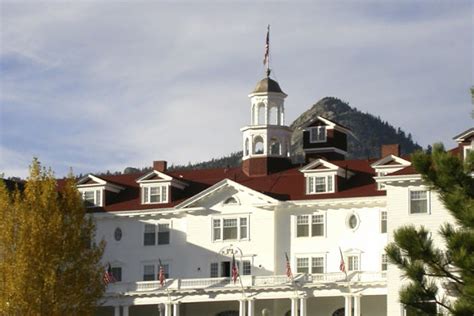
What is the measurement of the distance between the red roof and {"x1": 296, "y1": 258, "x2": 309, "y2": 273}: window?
11.0ft

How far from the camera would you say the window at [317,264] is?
86375 mm

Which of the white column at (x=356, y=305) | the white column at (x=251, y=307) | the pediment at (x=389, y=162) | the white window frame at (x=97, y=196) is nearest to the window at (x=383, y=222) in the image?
the pediment at (x=389, y=162)

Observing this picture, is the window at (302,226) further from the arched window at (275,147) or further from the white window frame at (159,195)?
the white window frame at (159,195)

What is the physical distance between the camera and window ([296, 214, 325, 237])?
285ft

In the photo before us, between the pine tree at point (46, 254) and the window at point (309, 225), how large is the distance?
35.5ft

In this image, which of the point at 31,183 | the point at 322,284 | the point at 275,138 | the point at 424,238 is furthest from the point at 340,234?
the point at 424,238

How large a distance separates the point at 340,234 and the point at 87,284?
13806 mm

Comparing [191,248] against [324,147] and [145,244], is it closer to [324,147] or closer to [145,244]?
[145,244]

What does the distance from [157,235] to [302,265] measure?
30.1ft

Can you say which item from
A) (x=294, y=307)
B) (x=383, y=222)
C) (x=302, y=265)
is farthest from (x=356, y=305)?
(x=302, y=265)

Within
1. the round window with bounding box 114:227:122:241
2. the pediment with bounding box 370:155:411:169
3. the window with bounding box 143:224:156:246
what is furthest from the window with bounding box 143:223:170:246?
the pediment with bounding box 370:155:411:169

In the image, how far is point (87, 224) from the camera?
8588cm

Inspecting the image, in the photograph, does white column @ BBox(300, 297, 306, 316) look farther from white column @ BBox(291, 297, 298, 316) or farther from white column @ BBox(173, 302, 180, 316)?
white column @ BBox(173, 302, 180, 316)

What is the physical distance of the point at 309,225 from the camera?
8706 cm
